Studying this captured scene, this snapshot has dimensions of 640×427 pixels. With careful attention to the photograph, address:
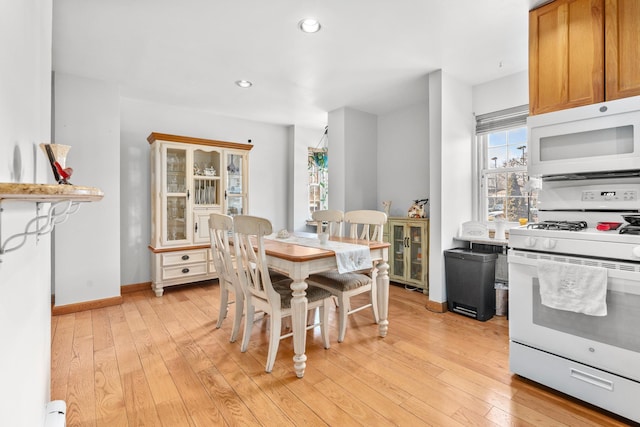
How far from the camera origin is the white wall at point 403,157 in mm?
4281

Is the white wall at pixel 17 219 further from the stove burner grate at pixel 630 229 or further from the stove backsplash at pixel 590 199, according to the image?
the stove backsplash at pixel 590 199

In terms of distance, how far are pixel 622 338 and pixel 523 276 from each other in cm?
51

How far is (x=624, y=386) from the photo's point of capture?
1.59 metres

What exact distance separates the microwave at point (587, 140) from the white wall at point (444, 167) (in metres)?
1.14

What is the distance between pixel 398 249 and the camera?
423cm

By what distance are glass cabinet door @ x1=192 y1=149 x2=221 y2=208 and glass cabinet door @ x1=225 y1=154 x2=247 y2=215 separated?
0.52 feet

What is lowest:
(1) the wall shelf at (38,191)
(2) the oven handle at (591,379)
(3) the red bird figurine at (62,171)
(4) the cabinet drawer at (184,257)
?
(2) the oven handle at (591,379)

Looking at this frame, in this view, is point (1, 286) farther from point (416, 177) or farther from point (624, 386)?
point (416, 177)

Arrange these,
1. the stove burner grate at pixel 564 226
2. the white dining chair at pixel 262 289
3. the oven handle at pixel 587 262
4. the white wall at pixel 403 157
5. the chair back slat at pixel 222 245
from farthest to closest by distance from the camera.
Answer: the white wall at pixel 403 157
the chair back slat at pixel 222 245
the white dining chair at pixel 262 289
the stove burner grate at pixel 564 226
the oven handle at pixel 587 262

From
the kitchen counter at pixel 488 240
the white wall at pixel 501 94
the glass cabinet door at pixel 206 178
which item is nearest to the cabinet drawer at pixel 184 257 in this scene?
the glass cabinet door at pixel 206 178

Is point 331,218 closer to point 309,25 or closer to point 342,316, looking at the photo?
point 342,316

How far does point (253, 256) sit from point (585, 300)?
1908 mm

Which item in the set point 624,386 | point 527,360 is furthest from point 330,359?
point 624,386

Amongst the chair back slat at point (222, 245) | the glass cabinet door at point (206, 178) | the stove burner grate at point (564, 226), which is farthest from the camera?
the glass cabinet door at point (206, 178)
